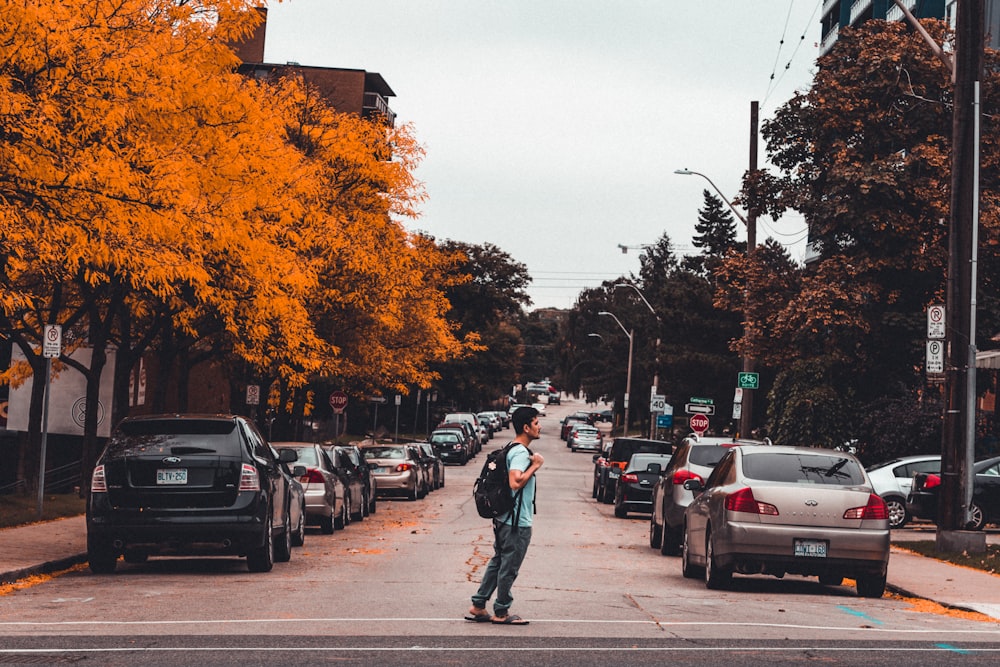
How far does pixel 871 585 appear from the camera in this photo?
14.9 m

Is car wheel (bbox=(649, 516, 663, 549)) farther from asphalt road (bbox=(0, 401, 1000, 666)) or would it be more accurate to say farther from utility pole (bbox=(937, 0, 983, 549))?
utility pole (bbox=(937, 0, 983, 549))

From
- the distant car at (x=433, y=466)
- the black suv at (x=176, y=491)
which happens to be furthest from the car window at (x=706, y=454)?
the distant car at (x=433, y=466)

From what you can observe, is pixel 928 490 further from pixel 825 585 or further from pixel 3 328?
pixel 3 328

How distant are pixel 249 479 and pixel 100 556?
5.85 ft

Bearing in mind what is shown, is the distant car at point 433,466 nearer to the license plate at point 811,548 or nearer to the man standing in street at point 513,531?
the license plate at point 811,548

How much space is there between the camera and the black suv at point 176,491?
601 inches

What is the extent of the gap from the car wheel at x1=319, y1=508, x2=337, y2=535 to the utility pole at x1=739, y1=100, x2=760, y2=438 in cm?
1483

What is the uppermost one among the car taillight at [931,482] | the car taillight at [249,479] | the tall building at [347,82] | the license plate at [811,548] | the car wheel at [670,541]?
the tall building at [347,82]

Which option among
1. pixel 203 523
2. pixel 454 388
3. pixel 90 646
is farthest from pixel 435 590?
pixel 454 388

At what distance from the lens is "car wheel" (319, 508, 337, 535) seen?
23375 mm

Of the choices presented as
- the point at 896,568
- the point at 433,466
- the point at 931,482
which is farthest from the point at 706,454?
the point at 433,466

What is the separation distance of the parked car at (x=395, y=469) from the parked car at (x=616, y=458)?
4.71 m

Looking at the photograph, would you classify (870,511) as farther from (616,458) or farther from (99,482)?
(616,458)

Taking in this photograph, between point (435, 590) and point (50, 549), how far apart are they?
219 inches
